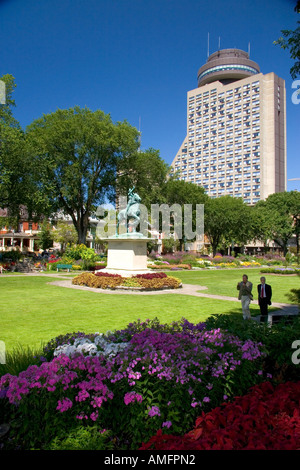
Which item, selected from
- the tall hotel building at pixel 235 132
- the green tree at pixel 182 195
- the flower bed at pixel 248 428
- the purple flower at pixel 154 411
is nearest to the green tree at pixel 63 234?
the green tree at pixel 182 195

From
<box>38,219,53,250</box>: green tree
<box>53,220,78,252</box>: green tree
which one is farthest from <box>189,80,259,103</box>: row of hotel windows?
<box>38,219,53,250</box>: green tree

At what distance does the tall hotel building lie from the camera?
349ft

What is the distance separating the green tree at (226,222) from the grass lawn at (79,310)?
4183 centimetres

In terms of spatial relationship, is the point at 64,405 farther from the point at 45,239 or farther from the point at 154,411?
the point at 45,239

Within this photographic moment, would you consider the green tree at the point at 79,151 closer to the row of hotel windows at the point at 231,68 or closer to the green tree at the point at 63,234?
the green tree at the point at 63,234

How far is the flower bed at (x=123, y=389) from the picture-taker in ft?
10.3

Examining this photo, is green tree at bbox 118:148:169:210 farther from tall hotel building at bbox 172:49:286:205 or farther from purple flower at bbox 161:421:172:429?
tall hotel building at bbox 172:49:286:205

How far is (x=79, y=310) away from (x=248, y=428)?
9.08 m

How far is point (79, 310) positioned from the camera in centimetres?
1112

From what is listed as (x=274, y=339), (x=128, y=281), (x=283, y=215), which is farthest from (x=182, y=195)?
(x=274, y=339)

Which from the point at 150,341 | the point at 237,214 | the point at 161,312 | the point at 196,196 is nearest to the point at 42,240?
the point at 196,196

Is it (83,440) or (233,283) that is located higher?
(83,440)
